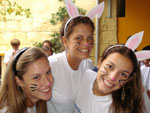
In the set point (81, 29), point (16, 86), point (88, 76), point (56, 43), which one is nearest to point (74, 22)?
point (81, 29)

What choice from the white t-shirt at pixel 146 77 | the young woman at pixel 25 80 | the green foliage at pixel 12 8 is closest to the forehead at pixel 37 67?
the young woman at pixel 25 80

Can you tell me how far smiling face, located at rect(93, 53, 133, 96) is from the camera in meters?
1.41

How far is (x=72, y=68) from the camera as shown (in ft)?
5.57

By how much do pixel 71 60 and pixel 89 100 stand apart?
0.38 metres

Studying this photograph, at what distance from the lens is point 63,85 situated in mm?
1631

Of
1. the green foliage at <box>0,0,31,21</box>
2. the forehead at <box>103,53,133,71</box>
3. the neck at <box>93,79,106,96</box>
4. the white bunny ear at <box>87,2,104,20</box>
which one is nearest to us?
the forehead at <box>103,53,133,71</box>

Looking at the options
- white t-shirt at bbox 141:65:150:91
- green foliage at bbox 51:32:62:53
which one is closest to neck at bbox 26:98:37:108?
white t-shirt at bbox 141:65:150:91

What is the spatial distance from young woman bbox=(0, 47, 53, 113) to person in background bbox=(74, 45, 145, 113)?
350mm

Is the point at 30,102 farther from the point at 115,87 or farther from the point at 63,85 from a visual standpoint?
the point at 115,87

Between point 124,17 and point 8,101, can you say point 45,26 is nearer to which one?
point 124,17

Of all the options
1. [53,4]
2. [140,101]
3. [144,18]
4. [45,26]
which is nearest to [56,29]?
[45,26]

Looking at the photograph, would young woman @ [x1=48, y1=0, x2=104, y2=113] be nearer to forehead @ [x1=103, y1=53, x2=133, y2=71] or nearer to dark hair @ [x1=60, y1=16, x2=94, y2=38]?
dark hair @ [x1=60, y1=16, x2=94, y2=38]

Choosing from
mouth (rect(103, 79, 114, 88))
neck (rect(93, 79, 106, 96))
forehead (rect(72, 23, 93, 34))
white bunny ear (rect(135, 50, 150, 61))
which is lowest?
neck (rect(93, 79, 106, 96))

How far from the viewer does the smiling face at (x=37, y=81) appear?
1.35 meters
